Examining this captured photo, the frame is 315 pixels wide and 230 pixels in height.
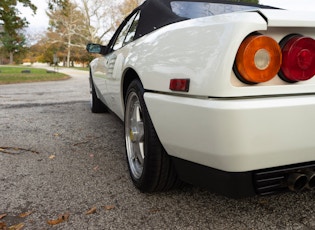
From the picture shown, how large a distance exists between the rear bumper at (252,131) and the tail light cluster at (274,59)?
10cm

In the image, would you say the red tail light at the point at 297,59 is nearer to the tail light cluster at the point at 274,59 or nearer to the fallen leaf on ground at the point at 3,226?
the tail light cluster at the point at 274,59

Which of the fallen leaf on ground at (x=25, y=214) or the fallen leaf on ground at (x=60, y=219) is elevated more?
the fallen leaf on ground at (x=60, y=219)

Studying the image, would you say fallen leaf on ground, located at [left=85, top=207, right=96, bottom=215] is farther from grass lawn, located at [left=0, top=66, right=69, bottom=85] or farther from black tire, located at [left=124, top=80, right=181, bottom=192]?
grass lawn, located at [left=0, top=66, right=69, bottom=85]

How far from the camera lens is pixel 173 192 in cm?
198

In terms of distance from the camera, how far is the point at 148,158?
175 cm

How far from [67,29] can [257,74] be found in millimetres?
37990

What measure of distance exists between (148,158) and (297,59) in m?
0.96

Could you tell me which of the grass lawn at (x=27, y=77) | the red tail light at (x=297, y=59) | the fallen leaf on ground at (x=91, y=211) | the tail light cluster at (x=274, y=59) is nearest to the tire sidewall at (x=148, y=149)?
the fallen leaf on ground at (x=91, y=211)

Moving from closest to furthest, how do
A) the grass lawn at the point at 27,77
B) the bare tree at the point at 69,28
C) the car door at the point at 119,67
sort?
the car door at the point at 119,67 → the grass lawn at the point at 27,77 → the bare tree at the point at 69,28

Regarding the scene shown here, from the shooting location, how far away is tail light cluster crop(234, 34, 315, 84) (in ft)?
4.04

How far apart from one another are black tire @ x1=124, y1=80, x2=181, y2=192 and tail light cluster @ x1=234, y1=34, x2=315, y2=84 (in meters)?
0.70

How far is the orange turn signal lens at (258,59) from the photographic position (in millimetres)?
1229

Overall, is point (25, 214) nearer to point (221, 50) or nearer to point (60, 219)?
point (60, 219)

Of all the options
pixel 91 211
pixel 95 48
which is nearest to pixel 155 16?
pixel 91 211
